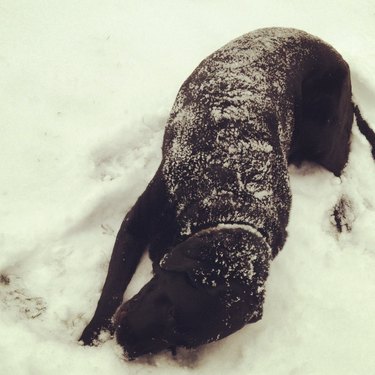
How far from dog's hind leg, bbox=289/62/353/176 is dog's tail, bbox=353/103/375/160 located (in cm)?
23

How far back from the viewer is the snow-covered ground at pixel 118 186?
7.13 ft

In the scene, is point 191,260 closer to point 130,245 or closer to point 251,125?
point 130,245

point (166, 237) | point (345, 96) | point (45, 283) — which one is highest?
point (345, 96)

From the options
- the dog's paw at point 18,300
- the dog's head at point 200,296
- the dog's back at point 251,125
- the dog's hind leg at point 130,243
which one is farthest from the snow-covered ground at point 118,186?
the dog's back at point 251,125

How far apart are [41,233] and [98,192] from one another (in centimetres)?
42

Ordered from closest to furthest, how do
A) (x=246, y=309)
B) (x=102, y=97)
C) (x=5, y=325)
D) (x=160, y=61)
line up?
(x=246, y=309)
(x=5, y=325)
(x=102, y=97)
(x=160, y=61)

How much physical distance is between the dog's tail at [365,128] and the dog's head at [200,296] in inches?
69.3

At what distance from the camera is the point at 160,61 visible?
3525mm

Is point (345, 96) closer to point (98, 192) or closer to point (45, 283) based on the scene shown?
point (98, 192)

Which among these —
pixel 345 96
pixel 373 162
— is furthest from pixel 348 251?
pixel 345 96

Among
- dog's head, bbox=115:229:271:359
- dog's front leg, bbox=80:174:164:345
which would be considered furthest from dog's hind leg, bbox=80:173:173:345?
dog's head, bbox=115:229:271:359

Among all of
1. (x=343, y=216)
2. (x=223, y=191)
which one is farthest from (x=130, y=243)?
(x=343, y=216)

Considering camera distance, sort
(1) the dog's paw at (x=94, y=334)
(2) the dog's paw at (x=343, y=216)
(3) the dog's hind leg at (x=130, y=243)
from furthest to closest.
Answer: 1. (2) the dog's paw at (x=343, y=216)
2. (3) the dog's hind leg at (x=130, y=243)
3. (1) the dog's paw at (x=94, y=334)

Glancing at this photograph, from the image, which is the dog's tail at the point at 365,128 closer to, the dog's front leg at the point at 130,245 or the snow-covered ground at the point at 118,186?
the snow-covered ground at the point at 118,186
